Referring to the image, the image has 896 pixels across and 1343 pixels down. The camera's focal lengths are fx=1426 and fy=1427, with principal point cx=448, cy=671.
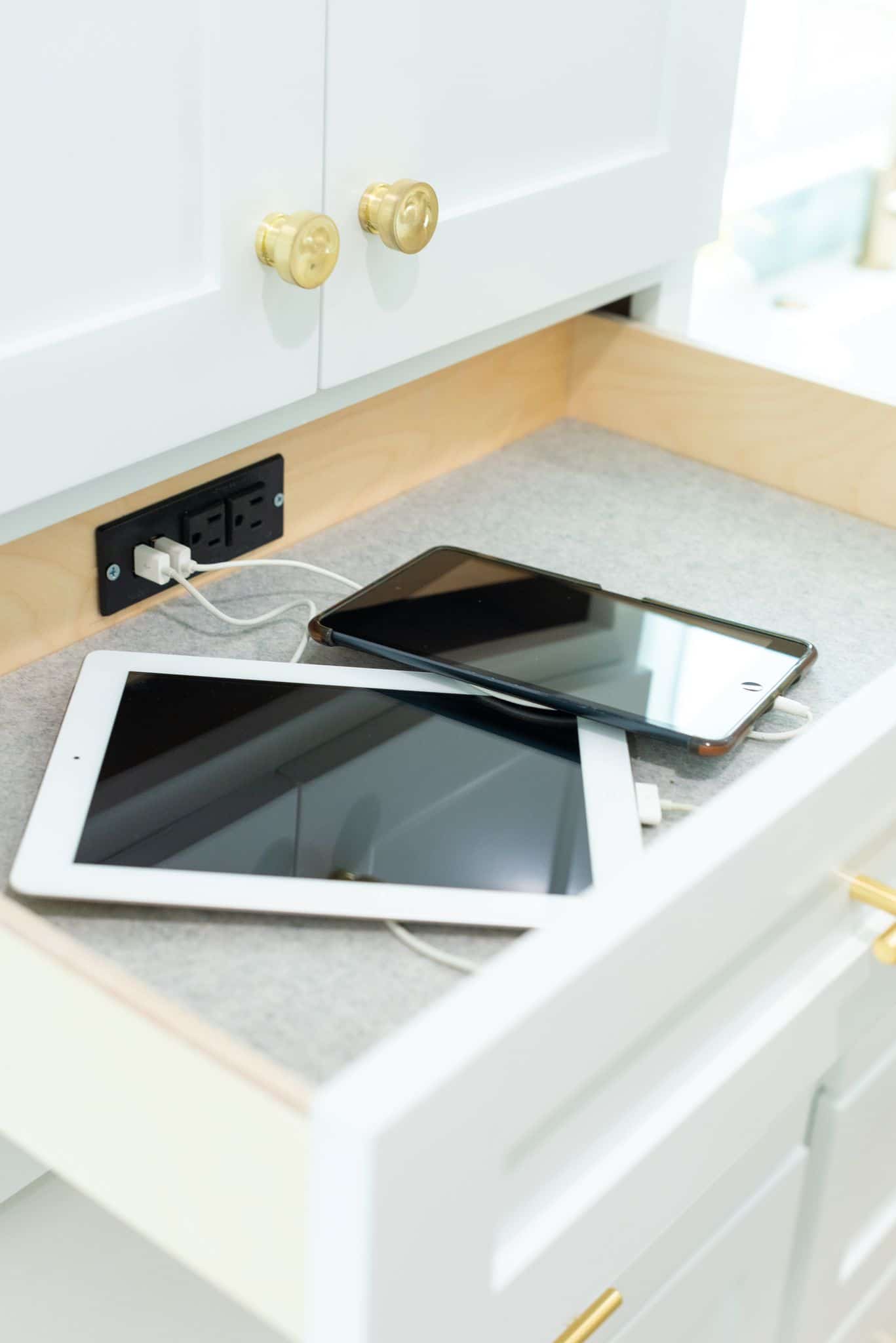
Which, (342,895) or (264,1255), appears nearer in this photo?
(264,1255)

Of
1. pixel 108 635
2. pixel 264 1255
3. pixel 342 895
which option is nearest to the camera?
pixel 264 1255

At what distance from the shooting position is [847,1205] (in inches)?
37.3

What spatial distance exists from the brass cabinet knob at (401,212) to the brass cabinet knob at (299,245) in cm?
5

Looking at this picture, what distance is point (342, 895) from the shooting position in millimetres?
619

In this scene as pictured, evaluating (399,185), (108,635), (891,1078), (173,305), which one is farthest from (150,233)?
(891,1078)

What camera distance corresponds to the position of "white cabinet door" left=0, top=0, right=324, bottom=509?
2.02 ft

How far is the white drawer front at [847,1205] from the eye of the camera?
0.89m

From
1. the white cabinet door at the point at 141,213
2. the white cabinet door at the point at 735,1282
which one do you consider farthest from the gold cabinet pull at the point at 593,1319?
the white cabinet door at the point at 141,213

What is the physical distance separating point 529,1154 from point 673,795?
26 cm

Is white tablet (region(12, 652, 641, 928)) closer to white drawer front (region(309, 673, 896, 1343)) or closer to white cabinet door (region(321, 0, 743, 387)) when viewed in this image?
white drawer front (region(309, 673, 896, 1343))

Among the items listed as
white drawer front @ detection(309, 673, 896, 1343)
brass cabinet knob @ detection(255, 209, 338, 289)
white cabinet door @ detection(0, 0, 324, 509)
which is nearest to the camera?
white drawer front @ detection(309, 673, 896, 1343)

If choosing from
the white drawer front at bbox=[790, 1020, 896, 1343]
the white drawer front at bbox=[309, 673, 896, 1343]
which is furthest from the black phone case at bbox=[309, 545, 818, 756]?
the white drawer front at bbox=[790, 1020, 896, 1343]

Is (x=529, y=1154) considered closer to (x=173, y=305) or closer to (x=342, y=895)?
(x=342, y=895)

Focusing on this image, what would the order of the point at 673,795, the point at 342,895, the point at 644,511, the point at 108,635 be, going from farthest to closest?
the point at 644,511 < the point at 108,635 < the point at 673,795 < the point at 342,895
